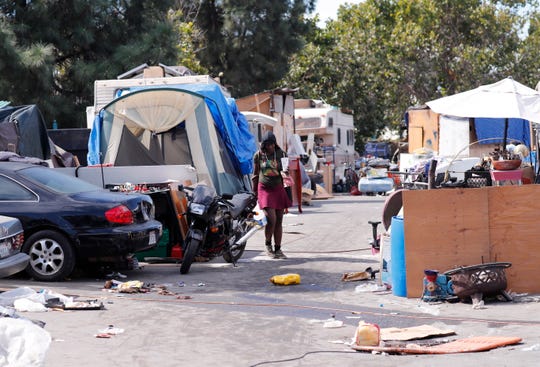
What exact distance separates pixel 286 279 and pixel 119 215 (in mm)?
2207

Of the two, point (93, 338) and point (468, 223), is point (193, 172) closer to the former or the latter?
point (468, 223)

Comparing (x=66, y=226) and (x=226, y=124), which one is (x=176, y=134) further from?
(x=66, y=226)

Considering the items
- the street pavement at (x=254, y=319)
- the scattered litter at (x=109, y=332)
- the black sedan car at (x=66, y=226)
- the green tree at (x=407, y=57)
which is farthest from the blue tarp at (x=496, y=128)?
the green tree at (x=407, y=57)

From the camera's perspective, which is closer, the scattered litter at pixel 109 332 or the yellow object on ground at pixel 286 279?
the scattered litter at pixel 109 332

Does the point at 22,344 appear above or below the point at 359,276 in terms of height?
above

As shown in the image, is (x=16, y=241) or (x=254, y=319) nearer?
(x=254, y=319)

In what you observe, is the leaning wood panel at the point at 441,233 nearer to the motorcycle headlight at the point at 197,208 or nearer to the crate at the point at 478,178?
the motorcycle headlight at the point at 197,208

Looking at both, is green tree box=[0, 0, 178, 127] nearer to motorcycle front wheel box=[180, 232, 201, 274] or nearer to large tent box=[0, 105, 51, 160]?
large tent box=[0, 105, 51, 160]

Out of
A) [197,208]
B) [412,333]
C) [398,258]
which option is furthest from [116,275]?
[412,333]

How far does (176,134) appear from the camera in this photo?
18375 mm

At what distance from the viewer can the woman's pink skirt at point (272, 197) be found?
44.4 feet

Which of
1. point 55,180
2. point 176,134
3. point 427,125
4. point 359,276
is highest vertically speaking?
point 427,125

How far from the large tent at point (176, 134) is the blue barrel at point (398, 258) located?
25.6ft

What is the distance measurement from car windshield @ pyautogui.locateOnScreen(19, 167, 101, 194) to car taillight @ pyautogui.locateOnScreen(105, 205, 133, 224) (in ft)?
2.27
